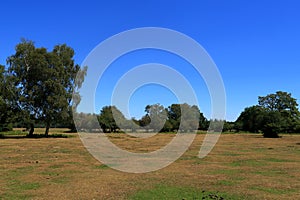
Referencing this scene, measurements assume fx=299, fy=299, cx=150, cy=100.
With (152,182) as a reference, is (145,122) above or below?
above

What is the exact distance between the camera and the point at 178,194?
471 inches

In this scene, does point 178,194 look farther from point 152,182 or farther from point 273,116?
point 273,116

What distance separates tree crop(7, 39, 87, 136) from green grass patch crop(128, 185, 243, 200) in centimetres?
5033

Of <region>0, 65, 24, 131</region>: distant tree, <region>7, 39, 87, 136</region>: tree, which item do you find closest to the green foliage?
<region>7, 39, 87, 136</region>: tree

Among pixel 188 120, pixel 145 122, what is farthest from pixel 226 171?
pixel 145 122

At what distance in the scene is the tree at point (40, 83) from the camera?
196 ft

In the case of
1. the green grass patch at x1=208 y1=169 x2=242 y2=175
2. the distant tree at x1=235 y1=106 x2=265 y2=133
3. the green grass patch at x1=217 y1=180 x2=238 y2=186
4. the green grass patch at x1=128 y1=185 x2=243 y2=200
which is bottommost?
the green grass patch at x1=128 y1=185 x2=243 y2=200

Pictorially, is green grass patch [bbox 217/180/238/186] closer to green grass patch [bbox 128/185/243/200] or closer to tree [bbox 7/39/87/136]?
green grass patch [bbox 128/185/243/200]

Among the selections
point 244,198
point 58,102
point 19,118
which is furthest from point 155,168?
point 19,118

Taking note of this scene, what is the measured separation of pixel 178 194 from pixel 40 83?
55.3 m

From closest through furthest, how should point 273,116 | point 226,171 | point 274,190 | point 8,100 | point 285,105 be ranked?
point 274,190, point 226,171, point 8,100, point 273,116, point 285,105

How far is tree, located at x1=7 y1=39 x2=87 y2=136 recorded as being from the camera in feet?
196

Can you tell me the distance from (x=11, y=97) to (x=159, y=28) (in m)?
42.9

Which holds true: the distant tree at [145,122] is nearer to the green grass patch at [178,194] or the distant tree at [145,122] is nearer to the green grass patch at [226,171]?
the green grass patch at [226,171]
